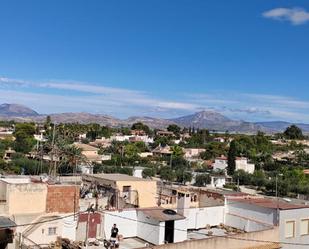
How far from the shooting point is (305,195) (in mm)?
60219

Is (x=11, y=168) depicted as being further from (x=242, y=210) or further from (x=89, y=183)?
(x=242, y=210)

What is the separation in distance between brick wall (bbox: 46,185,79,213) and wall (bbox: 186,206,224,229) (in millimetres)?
5873

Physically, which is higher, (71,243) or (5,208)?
(5,208)

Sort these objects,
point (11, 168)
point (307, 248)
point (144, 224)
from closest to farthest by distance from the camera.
→ point (144, 224)
point (307, 248)
point (11, 168)

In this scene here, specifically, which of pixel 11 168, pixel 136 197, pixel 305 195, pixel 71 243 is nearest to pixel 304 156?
pixel 305 195

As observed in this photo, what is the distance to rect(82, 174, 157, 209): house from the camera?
25.5m

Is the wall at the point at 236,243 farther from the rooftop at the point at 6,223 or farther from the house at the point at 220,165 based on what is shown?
the house at the point at 220,165

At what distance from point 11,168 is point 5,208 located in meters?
43.1

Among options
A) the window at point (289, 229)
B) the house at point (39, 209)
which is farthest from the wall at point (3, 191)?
the window at point (289, 229)

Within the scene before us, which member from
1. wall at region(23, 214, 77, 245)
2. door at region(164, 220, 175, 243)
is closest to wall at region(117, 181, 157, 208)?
door at region(164, 220, 175, 243)

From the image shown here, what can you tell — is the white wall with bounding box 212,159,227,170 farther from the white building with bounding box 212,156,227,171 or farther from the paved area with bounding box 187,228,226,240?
the paved area with bounding box 187,228,226,240

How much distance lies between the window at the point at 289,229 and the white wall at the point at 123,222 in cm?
720

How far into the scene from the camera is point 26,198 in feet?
A: 59.5

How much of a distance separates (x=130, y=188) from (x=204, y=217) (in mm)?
5083
